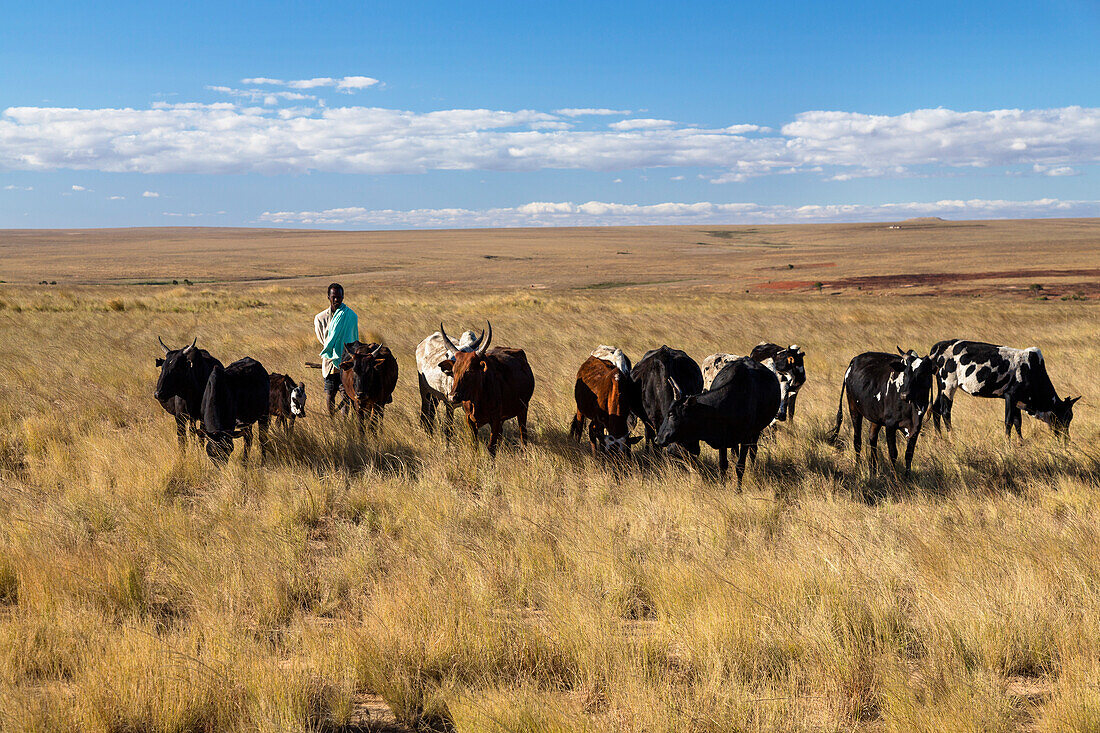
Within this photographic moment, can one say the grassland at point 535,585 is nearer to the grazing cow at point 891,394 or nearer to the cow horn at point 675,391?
the grazing cow at point 891,394

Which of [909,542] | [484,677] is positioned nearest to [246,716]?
[484,677]

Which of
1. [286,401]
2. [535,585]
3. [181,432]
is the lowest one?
[535,585]

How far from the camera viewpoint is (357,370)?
8.95 metres

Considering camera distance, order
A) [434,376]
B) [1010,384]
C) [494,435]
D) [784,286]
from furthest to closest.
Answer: [784,286] < [1010,384] < [434,376] < [494,435]

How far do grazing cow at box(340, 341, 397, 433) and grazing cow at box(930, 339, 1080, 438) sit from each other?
7611 millimetres

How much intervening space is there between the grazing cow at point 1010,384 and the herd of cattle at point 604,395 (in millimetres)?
200

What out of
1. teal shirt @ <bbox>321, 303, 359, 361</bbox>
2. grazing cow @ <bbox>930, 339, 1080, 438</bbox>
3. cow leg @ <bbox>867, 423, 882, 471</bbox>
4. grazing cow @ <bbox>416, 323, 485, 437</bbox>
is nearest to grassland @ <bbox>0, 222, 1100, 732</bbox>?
cow leg @ <bbox>867, 423, 882, 471</bbox>

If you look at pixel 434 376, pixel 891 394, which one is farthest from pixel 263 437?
pixel 891 394

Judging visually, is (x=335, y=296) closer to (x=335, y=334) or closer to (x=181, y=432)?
(x=335, y=334)

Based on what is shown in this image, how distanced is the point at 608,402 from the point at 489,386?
1.43 metres

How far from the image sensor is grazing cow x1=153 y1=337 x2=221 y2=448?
8.14 meters

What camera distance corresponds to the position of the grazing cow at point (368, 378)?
8977mm

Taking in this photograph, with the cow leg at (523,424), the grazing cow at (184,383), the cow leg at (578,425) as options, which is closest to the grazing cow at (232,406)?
the grazing cow at (184,383)

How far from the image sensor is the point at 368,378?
356 inches
